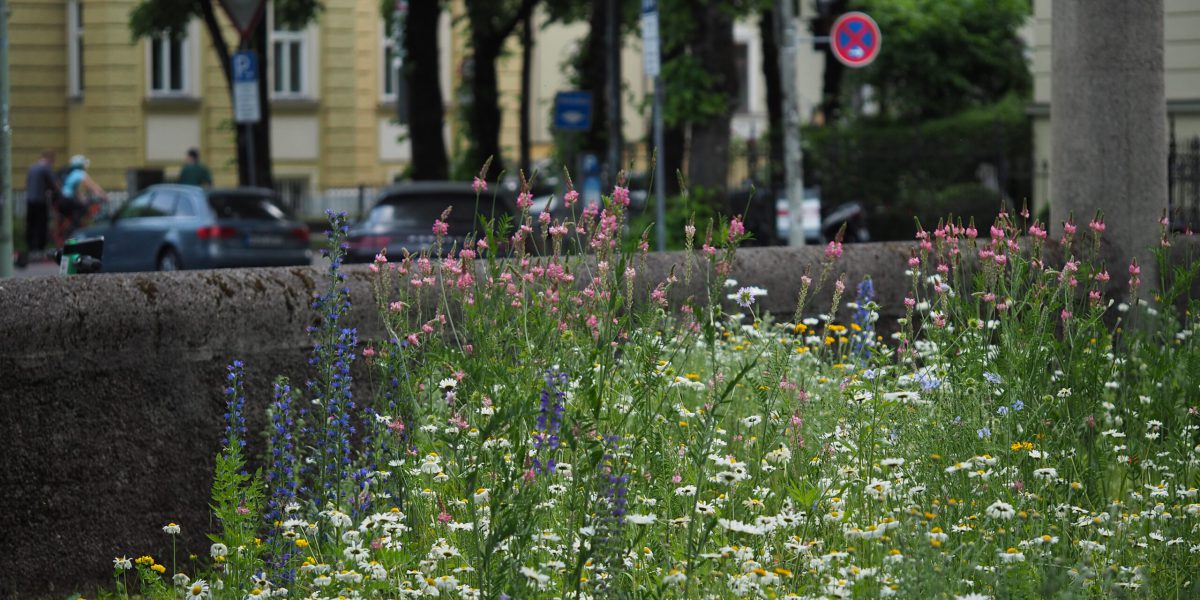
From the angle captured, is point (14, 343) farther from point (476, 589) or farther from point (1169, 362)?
point (1169, 362)

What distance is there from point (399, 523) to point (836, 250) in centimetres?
148

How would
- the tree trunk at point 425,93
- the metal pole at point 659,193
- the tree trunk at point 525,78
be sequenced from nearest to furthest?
the metal pole at point 659,193 → the tree trunk at point 425,93 → the tree trunk at point 525,78

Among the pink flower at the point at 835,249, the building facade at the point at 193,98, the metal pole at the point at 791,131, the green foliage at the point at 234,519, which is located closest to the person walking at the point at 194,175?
the building facade at the point at 193,98

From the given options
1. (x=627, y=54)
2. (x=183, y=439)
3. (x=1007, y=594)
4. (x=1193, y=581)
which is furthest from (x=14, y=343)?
(x=627, y=54)

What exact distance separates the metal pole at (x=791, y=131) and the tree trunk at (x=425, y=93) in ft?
27.4

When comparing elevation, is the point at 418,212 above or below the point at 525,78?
below

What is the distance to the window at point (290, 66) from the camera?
40656 millimetres

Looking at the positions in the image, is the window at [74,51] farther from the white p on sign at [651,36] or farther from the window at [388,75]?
the white p on sign at [651,36]

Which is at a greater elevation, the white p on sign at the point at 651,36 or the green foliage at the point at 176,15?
the green foliage at the point at 176,15

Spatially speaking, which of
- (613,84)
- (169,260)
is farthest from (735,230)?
(613,84)

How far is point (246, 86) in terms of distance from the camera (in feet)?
66.5

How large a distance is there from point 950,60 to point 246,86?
2872cm

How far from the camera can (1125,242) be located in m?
8.21

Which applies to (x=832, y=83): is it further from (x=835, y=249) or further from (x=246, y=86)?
(x=835, y=249)
